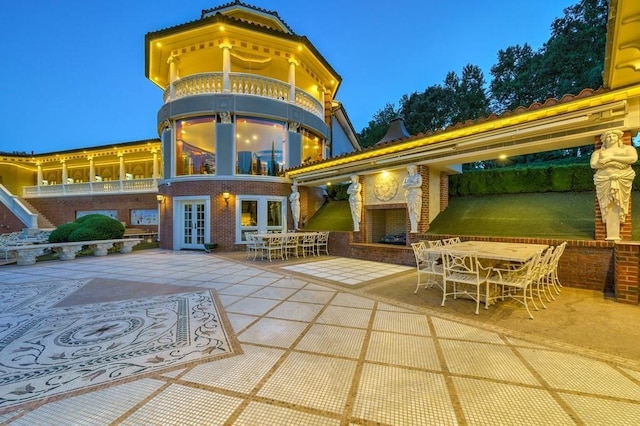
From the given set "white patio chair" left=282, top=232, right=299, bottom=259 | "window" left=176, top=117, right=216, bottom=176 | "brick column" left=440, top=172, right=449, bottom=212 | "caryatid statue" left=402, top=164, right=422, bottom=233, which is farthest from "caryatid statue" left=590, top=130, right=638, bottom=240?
"window" left=176, top=117, right=216, bottom=176

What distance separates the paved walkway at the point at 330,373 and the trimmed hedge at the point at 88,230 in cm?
778

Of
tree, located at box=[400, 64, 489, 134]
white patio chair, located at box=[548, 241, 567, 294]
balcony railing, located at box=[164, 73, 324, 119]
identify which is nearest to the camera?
white patio chair, located at box=[548, 241, 567, 294]

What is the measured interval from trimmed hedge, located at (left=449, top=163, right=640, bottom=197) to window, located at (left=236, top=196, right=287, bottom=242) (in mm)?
7451

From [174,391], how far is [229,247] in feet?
33.4

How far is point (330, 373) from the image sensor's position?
2506 mm

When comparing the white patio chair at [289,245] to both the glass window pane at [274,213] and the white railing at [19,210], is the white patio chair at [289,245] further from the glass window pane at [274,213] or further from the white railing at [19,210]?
the white railing at [19,210]

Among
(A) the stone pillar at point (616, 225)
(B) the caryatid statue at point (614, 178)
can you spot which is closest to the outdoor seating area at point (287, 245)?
(A) the stone pillar at point (616, 225)

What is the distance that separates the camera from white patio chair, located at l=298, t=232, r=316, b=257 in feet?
33.8

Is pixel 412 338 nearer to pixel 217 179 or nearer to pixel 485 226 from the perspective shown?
pixel 485 226

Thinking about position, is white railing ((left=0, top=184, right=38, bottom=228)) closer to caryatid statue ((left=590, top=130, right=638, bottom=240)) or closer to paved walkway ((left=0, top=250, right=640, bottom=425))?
paved walkway ((left=0, top=250, right=640, bottom=425))

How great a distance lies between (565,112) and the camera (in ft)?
17.8

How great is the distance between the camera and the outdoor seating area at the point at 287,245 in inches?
380

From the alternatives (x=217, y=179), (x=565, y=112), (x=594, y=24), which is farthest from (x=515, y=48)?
(x=217, y=179)

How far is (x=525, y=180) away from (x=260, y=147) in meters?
10.2
